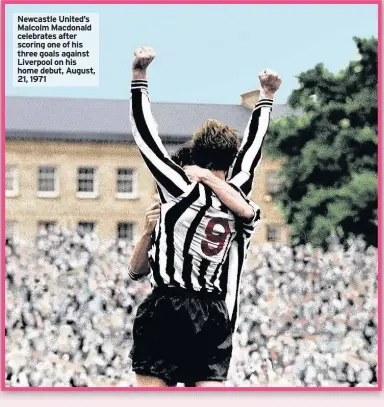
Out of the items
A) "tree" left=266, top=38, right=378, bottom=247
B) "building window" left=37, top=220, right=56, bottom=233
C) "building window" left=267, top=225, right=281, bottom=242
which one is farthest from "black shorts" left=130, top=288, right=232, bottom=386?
"building window" left=267, top=225, right=281, bottom=242

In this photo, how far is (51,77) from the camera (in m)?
4.74

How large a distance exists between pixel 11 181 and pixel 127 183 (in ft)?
3.57

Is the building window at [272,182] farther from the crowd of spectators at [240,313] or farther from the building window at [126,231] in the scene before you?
the building window at [126,231]

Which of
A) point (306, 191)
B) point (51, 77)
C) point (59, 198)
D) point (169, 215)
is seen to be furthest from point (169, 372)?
point (306, 191)

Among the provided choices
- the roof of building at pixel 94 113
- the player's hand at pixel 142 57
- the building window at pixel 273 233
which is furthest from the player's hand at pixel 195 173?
the building window at pixel 273 233

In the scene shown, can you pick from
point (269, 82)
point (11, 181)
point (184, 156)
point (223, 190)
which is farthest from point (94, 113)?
point (223, 190)

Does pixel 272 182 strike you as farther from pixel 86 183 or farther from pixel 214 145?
pixel 214 145

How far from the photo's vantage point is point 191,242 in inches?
118

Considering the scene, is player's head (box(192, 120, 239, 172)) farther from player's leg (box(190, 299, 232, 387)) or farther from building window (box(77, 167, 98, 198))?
building window (box(77, 167, 98, 198))

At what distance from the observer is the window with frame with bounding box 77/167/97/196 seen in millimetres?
5762

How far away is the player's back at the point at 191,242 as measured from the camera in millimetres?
2971

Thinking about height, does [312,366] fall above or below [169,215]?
below
